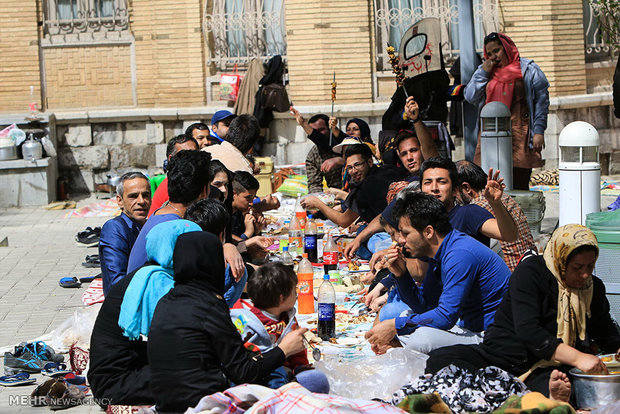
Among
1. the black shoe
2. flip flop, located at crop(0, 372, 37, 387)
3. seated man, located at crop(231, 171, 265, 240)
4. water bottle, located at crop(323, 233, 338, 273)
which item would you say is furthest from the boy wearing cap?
flip flop, located at crop(0, 372, 37, 387)

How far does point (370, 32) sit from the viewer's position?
16.7 metres

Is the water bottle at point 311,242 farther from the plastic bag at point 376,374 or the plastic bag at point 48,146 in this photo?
the plastic bag at point 48,146

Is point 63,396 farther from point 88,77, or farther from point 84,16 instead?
point 84,16

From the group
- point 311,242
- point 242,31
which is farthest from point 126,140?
point 311,242

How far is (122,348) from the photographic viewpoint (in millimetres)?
5449

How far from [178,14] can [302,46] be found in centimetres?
245

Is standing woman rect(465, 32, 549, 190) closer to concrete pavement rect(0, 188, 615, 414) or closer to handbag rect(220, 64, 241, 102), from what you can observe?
concrete pavement rect(0, 188, 615, 414)

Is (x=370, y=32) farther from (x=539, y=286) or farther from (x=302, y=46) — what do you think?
(x=539, y=286)

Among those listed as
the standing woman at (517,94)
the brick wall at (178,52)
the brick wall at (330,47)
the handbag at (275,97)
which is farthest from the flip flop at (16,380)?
the brick wall at (178,52)

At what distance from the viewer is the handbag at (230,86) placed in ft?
55.2

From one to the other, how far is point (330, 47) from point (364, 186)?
761cm

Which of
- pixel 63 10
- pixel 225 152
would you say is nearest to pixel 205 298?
pixel 225 152

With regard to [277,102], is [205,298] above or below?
below

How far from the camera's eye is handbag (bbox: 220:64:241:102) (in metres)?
16.8
